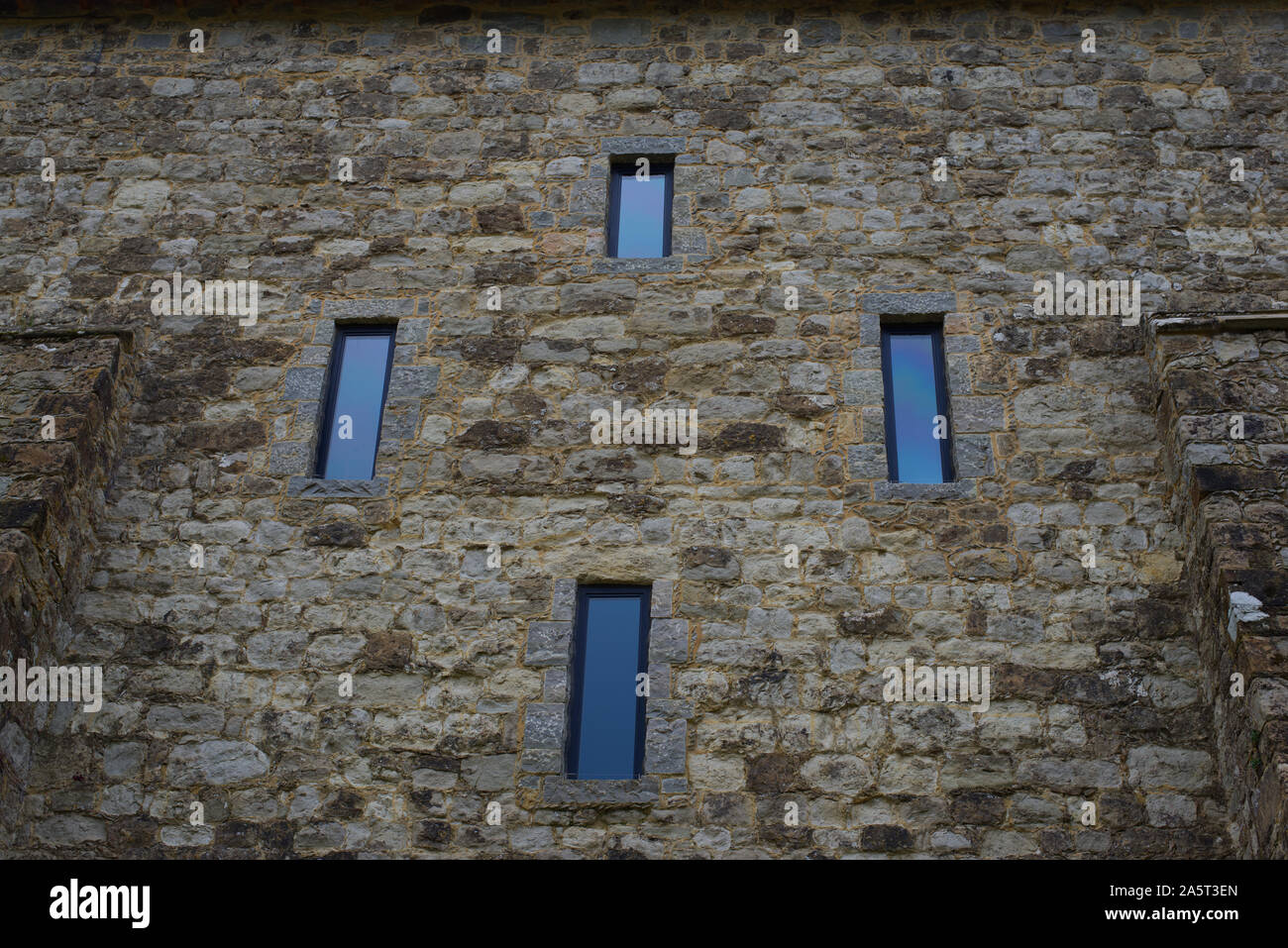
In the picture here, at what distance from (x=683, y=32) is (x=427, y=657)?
4643 millimetres

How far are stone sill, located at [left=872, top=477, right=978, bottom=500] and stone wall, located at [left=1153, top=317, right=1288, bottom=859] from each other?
1100 mm

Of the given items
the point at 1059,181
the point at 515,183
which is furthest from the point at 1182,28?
the point at 515,183

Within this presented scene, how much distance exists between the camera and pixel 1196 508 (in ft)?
20.6

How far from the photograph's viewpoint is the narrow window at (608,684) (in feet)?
20.2

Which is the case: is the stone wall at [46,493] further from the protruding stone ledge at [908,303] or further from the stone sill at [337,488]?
the protruding stone ledge at [908,303]

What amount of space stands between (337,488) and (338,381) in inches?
31.1

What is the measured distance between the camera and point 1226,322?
265 inches

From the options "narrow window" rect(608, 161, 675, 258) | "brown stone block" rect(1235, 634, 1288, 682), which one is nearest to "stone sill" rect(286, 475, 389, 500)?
"narrow window" rect(608, 161, 675, 258)

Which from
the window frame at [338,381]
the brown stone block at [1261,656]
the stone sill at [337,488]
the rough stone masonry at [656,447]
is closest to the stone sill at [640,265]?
the rough stone masonry at [656,447]

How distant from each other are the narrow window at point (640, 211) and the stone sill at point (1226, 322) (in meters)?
2.99

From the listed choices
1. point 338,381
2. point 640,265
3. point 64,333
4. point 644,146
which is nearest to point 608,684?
point 338,381

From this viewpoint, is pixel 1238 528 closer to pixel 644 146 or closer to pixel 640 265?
pixel 640 265

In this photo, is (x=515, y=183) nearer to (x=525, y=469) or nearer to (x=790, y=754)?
(x=525, y=469)

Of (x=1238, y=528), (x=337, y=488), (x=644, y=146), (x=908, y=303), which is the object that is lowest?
(x=1238, y=528)
